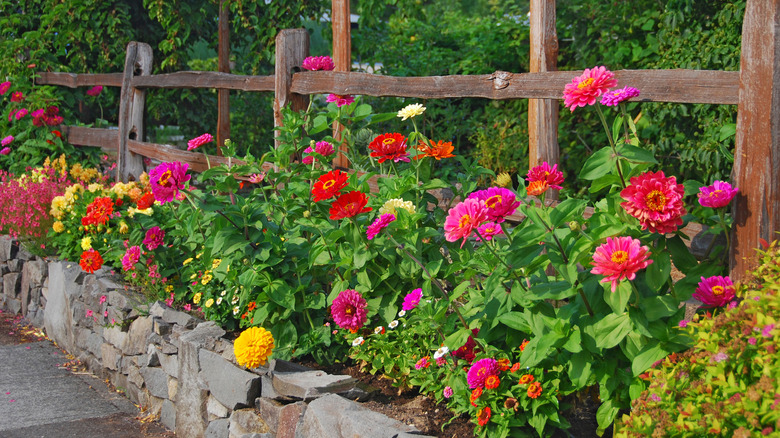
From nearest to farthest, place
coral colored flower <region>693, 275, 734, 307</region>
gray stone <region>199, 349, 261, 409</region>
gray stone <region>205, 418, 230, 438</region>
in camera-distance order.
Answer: coral colored flower <region>693, 275, 734, 307</region>
gray stone <region>199, 349, 261, 409</region>
gray stone <region>205, 418, 230, 438</region>

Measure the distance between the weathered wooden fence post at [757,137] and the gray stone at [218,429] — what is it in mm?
2258

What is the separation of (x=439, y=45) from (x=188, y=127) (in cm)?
320

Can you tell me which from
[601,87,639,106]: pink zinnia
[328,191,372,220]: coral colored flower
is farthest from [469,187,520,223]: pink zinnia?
[328,191,372,220]: coral colored flower

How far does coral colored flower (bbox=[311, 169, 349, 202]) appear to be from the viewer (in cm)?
270

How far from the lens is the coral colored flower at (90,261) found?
15.7ft

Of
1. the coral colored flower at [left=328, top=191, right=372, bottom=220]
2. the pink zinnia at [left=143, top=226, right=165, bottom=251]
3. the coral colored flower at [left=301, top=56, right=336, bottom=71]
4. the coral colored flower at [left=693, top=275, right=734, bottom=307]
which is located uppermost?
the coral colored flower at [left=301, top=56, right=336, bottom=71]

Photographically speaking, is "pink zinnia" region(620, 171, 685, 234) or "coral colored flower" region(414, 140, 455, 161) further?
"coral colored flower" region(414, 140, 455, 161)

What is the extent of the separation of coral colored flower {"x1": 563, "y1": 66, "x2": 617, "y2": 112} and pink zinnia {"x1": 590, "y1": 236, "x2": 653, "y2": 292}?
474mm

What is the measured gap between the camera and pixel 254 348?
3109 mm

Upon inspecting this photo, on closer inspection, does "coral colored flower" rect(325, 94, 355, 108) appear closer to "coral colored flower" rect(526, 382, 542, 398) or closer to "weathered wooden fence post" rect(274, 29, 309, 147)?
"weathered wooden fence post" rect(274, 29, 309, 147)

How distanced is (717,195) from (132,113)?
566cm

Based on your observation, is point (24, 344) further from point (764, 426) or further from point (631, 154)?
point (764, 426)

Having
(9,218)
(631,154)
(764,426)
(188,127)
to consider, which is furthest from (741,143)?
(188,127)

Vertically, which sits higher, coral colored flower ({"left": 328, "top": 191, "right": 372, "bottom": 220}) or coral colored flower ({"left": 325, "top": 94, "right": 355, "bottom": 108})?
coral colored flower ({"left": 325, "top": 94, "right": 355, "bottom": 108})
